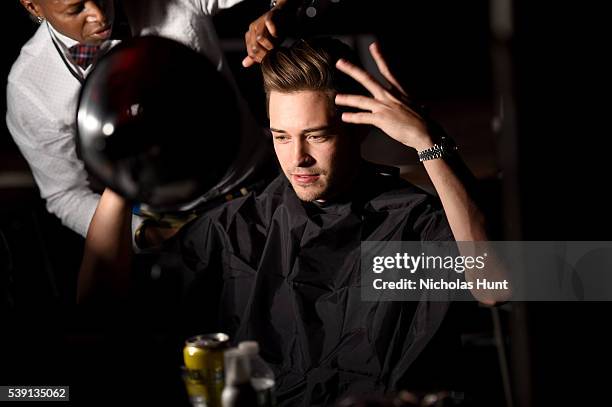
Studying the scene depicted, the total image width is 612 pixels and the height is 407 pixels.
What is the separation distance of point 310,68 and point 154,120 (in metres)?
0.57

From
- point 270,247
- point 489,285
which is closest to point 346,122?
point 270,247

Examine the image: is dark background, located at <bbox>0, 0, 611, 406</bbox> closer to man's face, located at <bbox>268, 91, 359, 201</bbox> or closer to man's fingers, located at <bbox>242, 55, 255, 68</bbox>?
man's fingers, located at <bbox>242, 55, 255, 68</bbox>

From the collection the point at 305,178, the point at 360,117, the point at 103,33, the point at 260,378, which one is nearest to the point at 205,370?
the point at 260,378

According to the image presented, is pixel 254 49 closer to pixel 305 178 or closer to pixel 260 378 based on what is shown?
pixel 305 178

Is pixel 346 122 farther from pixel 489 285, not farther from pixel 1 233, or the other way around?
pixel 1 233

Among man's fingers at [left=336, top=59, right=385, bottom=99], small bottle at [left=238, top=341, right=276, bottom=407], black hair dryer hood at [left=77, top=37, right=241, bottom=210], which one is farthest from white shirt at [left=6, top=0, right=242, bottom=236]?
small bottle at [left=238, top=341, right=276, bottom=407]

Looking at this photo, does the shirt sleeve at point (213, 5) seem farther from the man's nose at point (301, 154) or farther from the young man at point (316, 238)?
the man's nose at point (301, 154)

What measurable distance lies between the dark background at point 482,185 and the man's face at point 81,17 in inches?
5.2

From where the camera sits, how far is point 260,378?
1516mm

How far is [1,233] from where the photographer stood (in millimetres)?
1999

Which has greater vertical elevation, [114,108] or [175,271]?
[114,108]

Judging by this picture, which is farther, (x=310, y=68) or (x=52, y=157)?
(x=52, y=157)

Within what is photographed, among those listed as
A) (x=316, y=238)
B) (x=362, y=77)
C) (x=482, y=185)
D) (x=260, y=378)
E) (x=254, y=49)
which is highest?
(x=254, y=49)

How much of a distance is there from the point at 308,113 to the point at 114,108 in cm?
58
